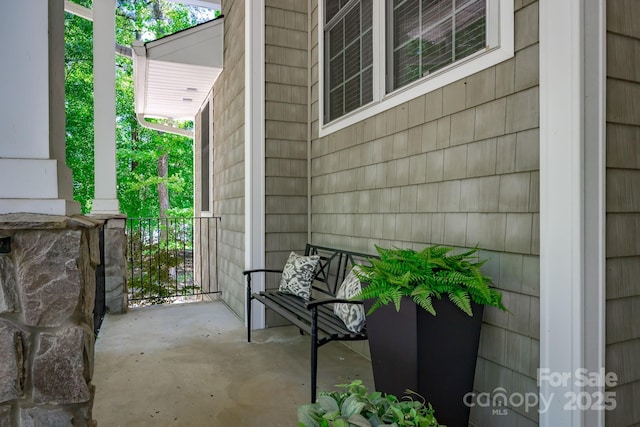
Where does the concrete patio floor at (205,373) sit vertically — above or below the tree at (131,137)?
below

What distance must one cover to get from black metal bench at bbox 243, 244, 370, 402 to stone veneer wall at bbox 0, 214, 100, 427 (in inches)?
46.5

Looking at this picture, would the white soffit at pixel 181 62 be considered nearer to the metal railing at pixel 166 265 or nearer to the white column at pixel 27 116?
the metal railing at pixel 166 265

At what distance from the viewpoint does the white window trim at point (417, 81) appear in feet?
6.16

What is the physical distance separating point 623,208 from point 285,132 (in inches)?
114

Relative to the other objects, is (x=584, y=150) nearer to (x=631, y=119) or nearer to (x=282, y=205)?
(x=631, y=119)

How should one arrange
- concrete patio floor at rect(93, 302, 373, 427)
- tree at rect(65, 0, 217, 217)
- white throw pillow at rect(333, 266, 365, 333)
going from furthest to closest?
tree at rect(65, 0, 217, 217), white throw pillow at rect(333, 266, 365, 333), concrete patio floor at rect(93, 302, 373, 427)

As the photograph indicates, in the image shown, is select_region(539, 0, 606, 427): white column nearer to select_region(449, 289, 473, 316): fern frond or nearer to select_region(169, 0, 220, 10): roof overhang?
select_region(449, 289, 473, 316): fern frond

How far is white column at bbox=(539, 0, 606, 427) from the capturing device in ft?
5.10

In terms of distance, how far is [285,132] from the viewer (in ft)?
13.0

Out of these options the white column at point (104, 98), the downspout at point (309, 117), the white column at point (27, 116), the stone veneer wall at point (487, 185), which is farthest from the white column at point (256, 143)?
the white column at point (27, 116)

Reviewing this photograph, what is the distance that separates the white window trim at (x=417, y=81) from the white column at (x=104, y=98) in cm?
252

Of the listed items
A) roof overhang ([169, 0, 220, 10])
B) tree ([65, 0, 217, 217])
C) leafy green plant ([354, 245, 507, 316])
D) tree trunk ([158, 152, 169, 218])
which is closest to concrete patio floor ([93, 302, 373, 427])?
leafy green plant ([354, 245, 507, 316])

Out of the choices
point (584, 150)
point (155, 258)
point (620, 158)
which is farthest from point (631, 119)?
point (155, 258)

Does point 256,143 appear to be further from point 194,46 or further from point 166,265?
point 166,265
